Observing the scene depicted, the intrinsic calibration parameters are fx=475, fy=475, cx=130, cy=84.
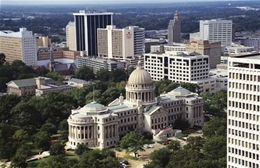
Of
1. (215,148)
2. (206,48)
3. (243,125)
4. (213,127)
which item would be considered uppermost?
(206,48)

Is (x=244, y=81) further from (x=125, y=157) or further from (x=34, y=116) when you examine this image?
(x=34, y=116)

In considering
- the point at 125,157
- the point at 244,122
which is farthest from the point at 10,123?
the point at 244,122

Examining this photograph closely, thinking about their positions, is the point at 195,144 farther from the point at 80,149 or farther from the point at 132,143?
the point at 80,149

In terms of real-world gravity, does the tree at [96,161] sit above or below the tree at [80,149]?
above

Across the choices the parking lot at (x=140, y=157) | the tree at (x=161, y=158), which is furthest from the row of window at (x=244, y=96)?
the parking lot at (x=140, y=157)

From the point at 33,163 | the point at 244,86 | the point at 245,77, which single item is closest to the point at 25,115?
the point at 33,163

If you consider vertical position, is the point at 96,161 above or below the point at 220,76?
below

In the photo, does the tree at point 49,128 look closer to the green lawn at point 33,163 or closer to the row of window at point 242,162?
the green lawn at point 33,163
